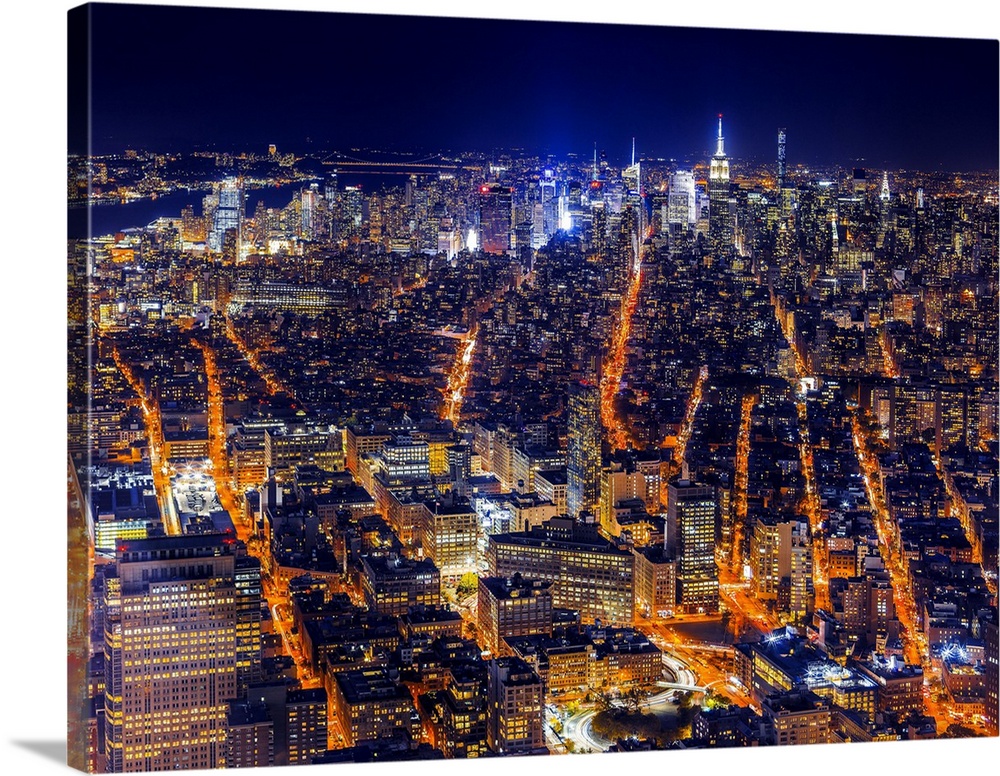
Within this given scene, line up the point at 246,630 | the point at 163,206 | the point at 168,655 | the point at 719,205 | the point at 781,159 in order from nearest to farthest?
the point at 168,655
the point at 246,630
the point at 163,206
the point at 781,159
the point at 719,205

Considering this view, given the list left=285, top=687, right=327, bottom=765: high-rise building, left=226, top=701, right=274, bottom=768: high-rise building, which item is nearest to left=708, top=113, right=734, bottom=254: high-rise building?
left=285, top=687, right=327, bottom=765: high-rise building

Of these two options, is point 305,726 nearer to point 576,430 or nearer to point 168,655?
point 168,655

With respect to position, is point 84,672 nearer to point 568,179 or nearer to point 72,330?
point 72,330

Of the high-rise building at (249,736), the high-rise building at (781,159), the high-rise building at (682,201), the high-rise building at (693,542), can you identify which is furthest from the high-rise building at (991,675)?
the high-rise building at (249,736)

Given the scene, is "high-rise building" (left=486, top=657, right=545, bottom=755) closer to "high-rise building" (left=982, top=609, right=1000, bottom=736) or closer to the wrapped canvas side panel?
the wrapped canvas side panel

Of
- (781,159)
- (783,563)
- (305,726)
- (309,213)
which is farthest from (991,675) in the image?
(309,213)

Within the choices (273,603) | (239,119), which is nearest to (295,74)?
(239,119)

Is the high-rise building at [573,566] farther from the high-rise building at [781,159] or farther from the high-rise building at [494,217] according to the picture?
the high-rise building at [781,159]
